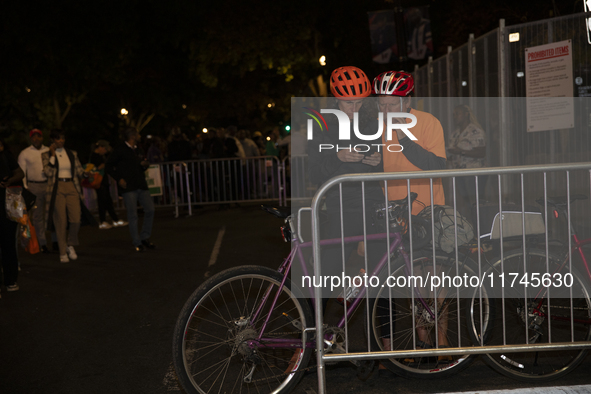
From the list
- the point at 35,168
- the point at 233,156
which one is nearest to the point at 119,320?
the point at 35,168

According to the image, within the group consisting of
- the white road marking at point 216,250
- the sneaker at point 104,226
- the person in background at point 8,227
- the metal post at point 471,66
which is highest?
the metal post at point 471,66

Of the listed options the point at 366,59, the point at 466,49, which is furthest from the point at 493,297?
the point at 366,59

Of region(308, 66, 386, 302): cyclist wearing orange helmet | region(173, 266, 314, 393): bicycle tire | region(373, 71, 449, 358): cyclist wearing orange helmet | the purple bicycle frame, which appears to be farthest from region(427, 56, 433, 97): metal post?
region(173, 266, 314, 393): bicycle tire

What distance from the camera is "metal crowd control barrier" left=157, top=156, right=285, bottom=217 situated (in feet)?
48.0

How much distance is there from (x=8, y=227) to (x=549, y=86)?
22.0ft

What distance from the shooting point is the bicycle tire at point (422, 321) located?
12.3ft

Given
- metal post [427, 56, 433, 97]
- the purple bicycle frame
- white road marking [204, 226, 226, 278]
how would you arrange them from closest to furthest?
the purple bicycle frame, white road marking [204, 226, 226, 278], metal post [427, 56, 433, 97]

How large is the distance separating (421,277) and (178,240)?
24.2ft

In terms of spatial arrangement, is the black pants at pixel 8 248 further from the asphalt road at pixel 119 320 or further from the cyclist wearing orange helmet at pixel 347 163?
the cyclist wearing orange helmet at pixel 347 163

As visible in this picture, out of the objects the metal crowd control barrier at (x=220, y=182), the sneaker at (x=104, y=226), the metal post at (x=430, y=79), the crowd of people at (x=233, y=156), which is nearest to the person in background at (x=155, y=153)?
the crowd of people at (x=233, y=156)

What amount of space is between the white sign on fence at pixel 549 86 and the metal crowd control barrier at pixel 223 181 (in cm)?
814

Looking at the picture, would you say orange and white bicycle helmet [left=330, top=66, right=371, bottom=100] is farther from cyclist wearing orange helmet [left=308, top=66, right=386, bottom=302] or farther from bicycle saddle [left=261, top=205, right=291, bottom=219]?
bicycle saddle [left=261, top=205, right=291, bottom=219]

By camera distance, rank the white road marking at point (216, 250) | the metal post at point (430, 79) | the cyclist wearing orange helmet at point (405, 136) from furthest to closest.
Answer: the metal post at point (430, 79) < the white road marking at point (216, 250) < the cyclist wearing orange helmet at point (405, 136)

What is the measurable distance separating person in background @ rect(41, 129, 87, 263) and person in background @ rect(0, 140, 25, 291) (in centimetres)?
161
